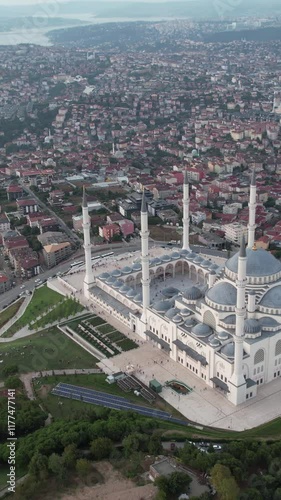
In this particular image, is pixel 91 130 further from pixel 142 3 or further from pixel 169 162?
pixel 142 3

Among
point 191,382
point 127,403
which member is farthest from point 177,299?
point 127,403

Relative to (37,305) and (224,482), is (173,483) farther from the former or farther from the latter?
(37,305)

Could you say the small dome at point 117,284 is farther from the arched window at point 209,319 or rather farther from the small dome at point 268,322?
the small dome at point 268,322

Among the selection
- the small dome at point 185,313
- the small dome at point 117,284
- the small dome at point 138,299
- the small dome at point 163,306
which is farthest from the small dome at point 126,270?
the small dome at point 185,313

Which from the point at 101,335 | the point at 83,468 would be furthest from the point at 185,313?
the point at 83,468

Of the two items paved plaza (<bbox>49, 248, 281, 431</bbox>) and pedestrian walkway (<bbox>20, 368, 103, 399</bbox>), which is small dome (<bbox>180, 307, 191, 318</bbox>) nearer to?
paved plaza (<bbox>49, 248, 281, 431</bbox>)

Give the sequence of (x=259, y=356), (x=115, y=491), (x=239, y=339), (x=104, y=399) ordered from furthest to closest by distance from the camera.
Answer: (x=259, y=356) < (x=104, y=399) < (x=239, y=339) < (x=115, y=491)
